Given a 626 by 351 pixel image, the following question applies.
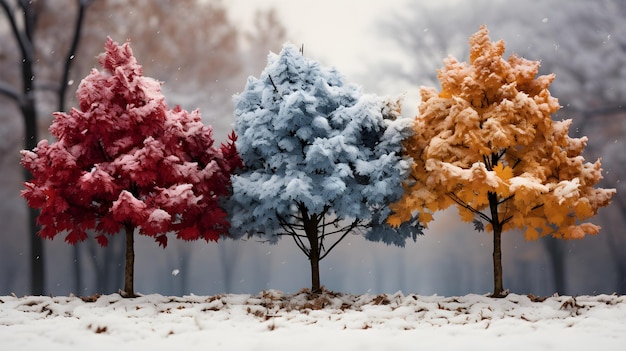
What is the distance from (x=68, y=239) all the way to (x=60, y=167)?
6.12ft

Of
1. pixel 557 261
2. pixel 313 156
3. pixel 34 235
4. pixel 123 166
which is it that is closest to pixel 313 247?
pixel 313 156

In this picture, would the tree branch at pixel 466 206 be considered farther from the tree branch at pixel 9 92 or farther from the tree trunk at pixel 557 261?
the tree branch at pixel 9 92

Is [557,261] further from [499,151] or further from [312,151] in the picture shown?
[312,151]

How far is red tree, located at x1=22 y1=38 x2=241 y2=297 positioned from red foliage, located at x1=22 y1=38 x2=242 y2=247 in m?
0.02

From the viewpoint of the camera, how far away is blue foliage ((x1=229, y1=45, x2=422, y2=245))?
1600 cm

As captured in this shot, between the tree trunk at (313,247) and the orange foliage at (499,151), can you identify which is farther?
the tree trunk at (313,247)

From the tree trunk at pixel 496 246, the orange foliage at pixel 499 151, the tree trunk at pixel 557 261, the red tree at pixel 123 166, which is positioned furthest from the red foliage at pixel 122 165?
the tree trunk at pixel 557 261

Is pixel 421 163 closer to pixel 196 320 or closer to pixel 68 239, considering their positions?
pixel 196 320

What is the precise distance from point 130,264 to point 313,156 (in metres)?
5.59

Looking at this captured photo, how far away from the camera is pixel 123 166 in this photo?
1562 centimetres

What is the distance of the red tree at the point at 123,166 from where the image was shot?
15.8 meters

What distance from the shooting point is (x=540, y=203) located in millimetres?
16391

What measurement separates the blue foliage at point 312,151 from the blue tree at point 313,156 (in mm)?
25

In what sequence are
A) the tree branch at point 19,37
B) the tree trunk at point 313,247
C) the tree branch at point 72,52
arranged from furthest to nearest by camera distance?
the tree branch at point 72,52 < the tree branch at point 19,37 < the tree trunk at point 313,247
